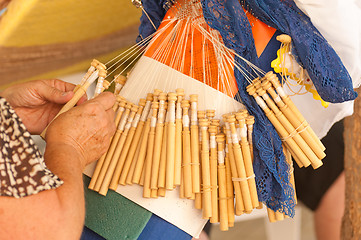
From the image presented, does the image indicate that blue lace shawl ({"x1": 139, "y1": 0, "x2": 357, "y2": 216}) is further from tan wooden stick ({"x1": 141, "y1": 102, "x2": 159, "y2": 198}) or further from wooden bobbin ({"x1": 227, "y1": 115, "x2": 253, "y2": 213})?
tan wooden stick ({"x1": 141, "y1": 102, "x2": 159, "y2": 198})

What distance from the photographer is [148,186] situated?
1.15 metres

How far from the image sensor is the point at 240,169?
3.67 ft

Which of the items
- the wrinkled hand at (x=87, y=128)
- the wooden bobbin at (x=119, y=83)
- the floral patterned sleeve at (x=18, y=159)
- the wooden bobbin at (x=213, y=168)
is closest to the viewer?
the floral patterned sleeve at (x=18, y=159)

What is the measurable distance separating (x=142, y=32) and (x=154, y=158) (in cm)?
48

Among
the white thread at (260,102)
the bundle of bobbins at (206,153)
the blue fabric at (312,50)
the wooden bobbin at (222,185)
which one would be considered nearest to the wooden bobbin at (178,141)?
the bundle of bobbins at (206,153)

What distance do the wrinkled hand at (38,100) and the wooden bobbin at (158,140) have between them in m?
0.25

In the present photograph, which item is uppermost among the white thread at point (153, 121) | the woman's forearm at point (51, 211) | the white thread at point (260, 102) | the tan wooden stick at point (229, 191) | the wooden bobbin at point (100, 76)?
the wooden bobbin at point (100, 76)

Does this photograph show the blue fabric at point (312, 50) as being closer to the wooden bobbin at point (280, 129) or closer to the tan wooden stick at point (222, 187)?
the wooden bobbin at point (280, 129)

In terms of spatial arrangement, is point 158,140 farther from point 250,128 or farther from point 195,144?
point 250,128

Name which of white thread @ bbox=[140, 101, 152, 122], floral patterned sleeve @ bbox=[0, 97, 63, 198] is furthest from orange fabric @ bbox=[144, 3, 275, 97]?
floral patterned sleeve @ bbox=[0, 97, 63, 198]

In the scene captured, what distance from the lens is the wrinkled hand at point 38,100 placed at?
4.00ft

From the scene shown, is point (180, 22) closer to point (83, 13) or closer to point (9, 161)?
point (9, 161)

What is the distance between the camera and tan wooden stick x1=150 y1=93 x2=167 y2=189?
114cm

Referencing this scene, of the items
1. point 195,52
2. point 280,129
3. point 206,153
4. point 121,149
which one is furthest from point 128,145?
point 280,129
